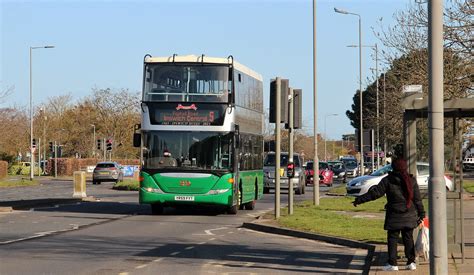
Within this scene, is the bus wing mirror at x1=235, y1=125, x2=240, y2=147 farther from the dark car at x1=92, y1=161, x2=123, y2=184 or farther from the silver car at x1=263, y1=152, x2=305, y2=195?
the dark car at x1=92, y1=161, x2=123, y2=184

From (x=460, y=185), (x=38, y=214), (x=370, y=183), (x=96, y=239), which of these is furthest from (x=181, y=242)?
(x=370, y=183)

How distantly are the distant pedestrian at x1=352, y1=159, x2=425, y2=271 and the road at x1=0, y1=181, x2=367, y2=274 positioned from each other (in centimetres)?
96

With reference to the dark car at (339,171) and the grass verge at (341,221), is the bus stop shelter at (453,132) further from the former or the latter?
the dark car at (339,171)

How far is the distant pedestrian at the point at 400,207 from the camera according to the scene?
41.9ft

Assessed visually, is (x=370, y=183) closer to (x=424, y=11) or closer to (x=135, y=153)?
(x=424, y=11)

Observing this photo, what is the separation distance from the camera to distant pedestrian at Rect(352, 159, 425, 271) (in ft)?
41.9

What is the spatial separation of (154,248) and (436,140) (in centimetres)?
786

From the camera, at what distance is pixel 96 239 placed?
1859 centimetres

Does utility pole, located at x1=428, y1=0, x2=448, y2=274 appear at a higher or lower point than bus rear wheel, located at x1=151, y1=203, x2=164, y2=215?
higher

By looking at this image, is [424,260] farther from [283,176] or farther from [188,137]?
[283,176]

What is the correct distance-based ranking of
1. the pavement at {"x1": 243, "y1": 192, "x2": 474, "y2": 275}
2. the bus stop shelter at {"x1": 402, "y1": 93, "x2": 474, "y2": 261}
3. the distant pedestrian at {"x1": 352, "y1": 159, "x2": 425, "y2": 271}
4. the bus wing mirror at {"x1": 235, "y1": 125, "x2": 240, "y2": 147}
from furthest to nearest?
the bus wing mirror at {"x1": 235, "y1": 125, "x2": 240, "y2": 147}, the bus stop shelter at {"x1": 402, "y1": 93, "x2": 474, "y2": 261}, the pavement at {"x1": 243, "y1": 192, "x2": 474, "y2": 275}, the distant pedestrian at {"x1": 352, "y1": 159, "x2": 425, "y2": 271}

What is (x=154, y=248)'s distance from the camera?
16859 millimetres

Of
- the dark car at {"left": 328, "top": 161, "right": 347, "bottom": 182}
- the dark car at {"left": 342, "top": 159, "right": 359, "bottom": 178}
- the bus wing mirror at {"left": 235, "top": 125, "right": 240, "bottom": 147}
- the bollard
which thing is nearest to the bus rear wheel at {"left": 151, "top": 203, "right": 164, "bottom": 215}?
the bus wing mirror at {"left": 235, "top": 125, "right": 240, "bottom": 147}

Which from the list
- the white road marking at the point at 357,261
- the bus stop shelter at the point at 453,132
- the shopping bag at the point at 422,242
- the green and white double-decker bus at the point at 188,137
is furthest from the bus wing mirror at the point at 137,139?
the shopping bag at the point at 422,242
